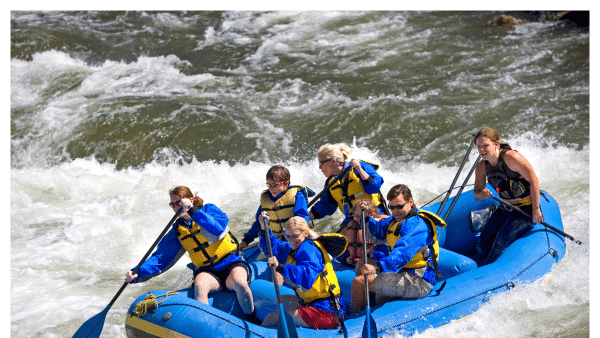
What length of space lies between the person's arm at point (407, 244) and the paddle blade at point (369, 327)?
0.98 ft

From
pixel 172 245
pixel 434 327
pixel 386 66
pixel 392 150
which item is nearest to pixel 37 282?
pixel 172 245

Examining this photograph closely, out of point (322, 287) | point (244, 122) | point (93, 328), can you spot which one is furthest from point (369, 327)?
point (244, 122)

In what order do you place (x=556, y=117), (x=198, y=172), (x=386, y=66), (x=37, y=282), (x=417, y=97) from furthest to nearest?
(x=386, y=66) → (x=417, y=97) → (x=556, y=117) → (x=198, y=172) → (x=37, y=282)

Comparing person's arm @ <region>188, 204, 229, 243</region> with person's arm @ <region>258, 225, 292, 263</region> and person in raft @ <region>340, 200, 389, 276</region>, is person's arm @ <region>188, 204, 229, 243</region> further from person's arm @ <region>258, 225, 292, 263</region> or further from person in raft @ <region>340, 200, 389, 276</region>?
person in raft @ <region>340, 200, 389, 276</region>

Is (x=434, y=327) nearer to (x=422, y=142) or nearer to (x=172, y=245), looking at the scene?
(x=172, y=245)

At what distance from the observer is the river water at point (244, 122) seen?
585 centimetres

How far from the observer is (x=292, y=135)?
903cm

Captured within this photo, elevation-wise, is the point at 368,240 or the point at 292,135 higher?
the point at 368,240

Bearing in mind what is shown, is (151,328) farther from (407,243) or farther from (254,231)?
(407,243)

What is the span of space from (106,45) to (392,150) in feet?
23.6

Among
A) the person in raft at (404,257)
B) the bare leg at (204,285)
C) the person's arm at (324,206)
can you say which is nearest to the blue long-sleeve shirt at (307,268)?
the person in raft at (404,257)

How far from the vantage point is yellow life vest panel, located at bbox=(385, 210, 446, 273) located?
3.75m

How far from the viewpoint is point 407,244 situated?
362cm

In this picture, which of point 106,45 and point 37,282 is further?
point 106,45
